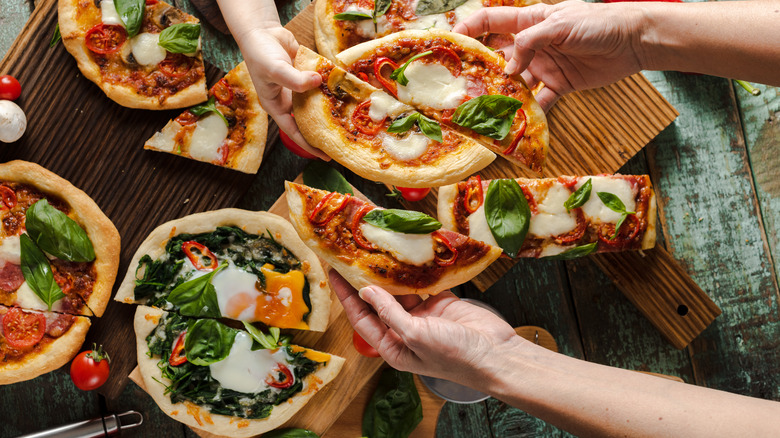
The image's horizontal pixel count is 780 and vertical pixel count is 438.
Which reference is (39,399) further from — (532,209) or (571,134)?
(571,134)

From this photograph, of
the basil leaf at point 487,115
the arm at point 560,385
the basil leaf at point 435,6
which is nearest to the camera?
the arm at point 560,385

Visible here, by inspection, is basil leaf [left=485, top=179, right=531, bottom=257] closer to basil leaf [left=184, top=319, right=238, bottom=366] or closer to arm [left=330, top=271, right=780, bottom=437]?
arm [left=330, top=271, right=780, bottom=437]

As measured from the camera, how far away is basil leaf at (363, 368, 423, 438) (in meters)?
3.84

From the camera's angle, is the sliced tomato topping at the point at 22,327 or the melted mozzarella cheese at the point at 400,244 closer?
the melted mozzarella cheese at the point at 400,244

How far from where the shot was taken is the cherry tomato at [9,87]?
3.90 metres

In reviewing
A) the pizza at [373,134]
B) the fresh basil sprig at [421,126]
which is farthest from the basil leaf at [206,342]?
the fresh basil sprig at [421,126]

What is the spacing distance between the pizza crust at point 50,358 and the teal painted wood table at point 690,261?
1.41 metres

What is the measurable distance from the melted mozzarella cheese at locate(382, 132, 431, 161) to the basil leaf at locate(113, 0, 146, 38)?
6.35 ft

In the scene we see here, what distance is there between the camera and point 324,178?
13.0ft

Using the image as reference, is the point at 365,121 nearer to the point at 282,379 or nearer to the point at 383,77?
the point at 383,77

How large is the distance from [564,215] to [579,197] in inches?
6.1

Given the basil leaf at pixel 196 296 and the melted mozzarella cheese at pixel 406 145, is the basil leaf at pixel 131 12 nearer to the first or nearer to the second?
the basil leaf at pixel 196 296

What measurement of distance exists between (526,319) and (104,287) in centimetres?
301

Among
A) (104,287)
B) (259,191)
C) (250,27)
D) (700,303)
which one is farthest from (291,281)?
(700,303)
